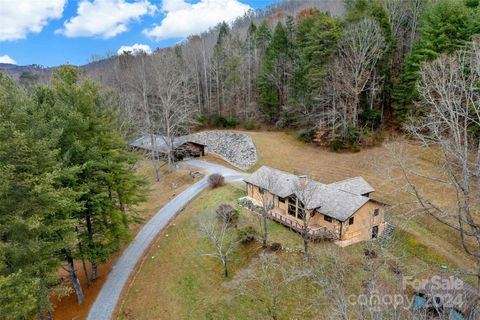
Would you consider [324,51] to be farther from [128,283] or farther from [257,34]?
[128,283]

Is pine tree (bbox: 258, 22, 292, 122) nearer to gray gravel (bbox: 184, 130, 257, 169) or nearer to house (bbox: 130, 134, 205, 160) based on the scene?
gray gravel (bbox: 184, 130, 257, 169)

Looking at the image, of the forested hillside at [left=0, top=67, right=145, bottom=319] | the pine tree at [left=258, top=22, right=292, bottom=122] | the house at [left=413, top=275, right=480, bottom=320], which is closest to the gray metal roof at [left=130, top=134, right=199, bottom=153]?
the pine tree at [left=258, top=22, right=292, bottom=122]

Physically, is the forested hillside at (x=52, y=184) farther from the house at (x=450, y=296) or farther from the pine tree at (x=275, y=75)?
the pine tree at (x=275, y=75)

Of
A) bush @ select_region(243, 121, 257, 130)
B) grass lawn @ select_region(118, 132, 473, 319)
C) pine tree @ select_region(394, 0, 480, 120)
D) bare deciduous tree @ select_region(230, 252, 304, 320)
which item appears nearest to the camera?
bare deciduous tree @ select_region(230, 252, 304, 320)

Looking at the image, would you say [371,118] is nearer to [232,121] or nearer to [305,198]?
[305,198]

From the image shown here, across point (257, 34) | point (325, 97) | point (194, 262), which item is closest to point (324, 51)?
point (325, 97)
